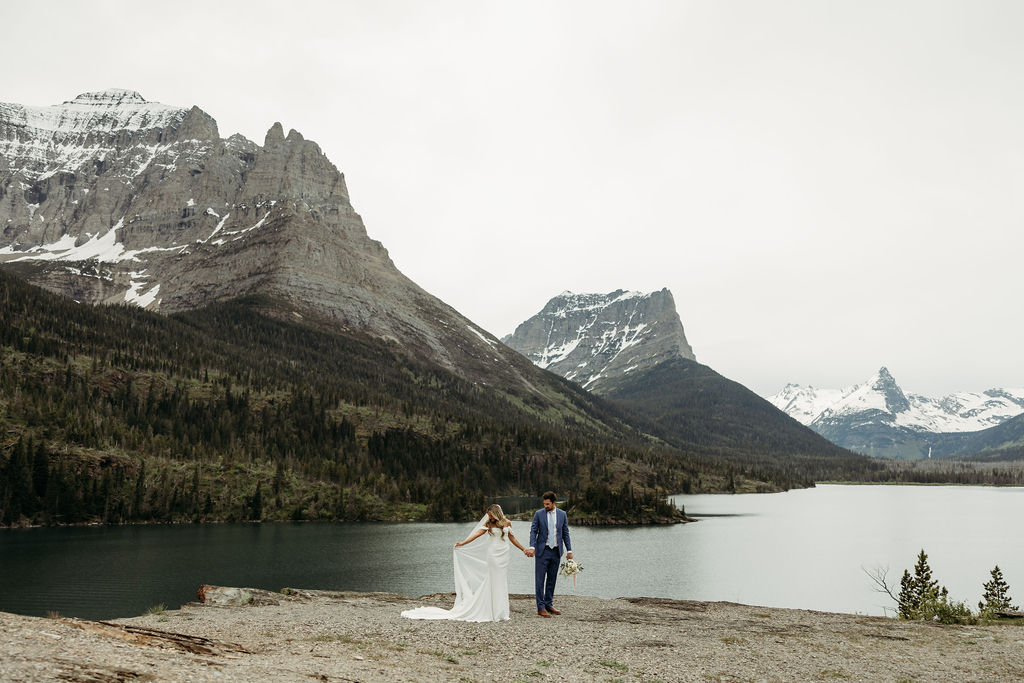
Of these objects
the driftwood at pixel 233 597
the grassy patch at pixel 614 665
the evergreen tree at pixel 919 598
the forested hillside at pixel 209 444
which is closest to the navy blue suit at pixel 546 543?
the grassy patch at pixel 614 665

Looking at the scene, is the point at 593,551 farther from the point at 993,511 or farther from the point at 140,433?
the point at 993,511

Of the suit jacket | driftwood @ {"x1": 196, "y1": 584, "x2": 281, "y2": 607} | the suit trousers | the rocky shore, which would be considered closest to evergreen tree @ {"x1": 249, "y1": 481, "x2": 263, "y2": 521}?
driftwood @ {"x1": 196, "y1": 584, "x2": 281, "y2": 607}

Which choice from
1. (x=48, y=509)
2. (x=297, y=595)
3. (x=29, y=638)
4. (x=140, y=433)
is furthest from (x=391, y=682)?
(x=140, y=433)

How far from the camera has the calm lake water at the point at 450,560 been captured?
5316 centimetres

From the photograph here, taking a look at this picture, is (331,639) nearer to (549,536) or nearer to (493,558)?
(493,558)

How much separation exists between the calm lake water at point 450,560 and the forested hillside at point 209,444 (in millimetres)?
11553

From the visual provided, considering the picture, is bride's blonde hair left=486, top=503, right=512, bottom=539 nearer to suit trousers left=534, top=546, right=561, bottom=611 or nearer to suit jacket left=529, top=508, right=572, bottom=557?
suit jacket left=529, top=508, right=572, bottom=557

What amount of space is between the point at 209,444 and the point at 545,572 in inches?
5363

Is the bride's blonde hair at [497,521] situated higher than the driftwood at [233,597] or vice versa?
the bride's blonde hair at [497,521]

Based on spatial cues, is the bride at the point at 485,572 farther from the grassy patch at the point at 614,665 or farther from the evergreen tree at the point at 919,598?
the evergreen tree at the point at 919,598

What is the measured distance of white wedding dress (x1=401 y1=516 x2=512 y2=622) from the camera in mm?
23281

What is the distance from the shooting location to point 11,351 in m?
144

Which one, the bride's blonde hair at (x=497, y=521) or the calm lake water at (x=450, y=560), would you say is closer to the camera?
the bride's blonde hair at (x=497, y=521)

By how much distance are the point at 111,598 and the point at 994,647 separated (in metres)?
53.1
